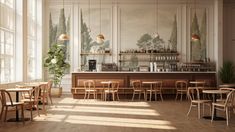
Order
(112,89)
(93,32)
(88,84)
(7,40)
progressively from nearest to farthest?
1. (7,40)
2. (112,89)
3. (88,84)
4. (93,32)

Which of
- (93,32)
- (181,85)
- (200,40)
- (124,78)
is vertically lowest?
(181,85)

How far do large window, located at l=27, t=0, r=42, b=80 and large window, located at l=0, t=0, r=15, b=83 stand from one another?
2.04 metres

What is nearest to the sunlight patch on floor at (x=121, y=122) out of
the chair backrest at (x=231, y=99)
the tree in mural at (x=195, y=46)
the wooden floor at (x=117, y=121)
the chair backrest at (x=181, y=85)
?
the wooden floor at (x=117, y=121)

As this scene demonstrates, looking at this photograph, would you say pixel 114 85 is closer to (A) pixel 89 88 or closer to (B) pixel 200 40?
(A) pixel 89 88

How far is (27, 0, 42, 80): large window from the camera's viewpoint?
1185 centimetres

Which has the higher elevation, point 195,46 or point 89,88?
point 195,46

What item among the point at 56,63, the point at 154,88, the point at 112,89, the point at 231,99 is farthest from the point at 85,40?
the point at 231,99

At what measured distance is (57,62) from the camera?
1224cm

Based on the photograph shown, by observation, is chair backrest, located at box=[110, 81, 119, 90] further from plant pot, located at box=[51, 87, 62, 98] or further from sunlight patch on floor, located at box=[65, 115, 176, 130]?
sunlight patch on floor, located at box=[65, 115, 176, 130]

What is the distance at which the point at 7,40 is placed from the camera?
30.5 ft

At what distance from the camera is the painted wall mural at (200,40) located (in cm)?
1320

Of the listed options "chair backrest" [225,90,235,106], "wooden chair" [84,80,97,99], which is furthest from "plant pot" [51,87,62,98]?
"chair backrest" [225,90,235,106]

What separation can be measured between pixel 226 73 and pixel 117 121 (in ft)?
22.9

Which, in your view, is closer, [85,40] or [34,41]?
[34,41]
